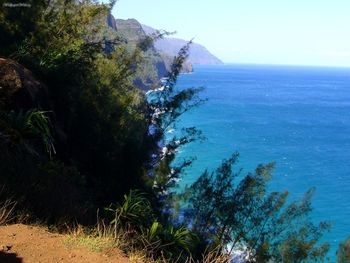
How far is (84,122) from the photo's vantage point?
12.3m

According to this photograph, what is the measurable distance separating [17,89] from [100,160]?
443 cm

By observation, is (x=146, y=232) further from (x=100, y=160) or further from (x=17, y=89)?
(x=100, y=160)

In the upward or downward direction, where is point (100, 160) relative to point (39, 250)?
downward

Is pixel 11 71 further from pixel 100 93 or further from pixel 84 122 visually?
pixel 100 93

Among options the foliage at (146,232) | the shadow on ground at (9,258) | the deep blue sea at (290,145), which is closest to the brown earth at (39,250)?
the shadow on ground at (9,258)

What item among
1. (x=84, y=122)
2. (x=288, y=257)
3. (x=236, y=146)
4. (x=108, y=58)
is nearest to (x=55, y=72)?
(x=84, y=122)

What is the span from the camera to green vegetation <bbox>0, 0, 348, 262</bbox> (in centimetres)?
598

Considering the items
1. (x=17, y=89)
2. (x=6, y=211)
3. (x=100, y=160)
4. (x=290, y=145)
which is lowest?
(x=290, y=145)

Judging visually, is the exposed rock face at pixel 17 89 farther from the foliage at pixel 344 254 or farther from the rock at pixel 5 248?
the foliage at pixel 344 254

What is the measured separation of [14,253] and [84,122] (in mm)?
7934

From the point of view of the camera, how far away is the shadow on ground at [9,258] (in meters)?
4.30

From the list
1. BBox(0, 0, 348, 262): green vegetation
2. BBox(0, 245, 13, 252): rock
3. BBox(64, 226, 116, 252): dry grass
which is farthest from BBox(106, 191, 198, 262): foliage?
BBox(0, 245, 13, 252): rock

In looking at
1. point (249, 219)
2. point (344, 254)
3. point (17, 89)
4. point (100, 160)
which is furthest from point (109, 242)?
point (344, 254)

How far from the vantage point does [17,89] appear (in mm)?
8828
